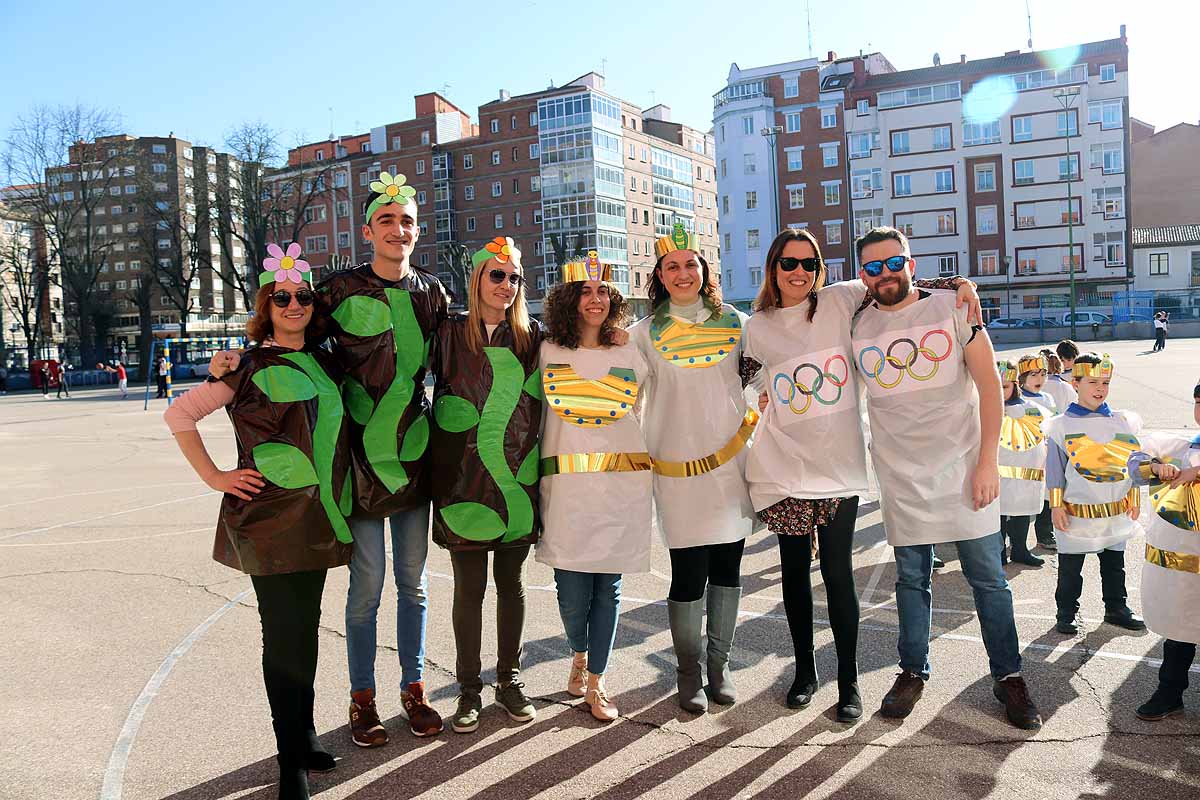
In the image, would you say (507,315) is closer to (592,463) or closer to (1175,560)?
(592,463)

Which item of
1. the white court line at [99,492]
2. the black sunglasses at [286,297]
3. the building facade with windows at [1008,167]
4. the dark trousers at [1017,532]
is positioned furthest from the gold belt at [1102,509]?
the building facade with windows at [1008,167]

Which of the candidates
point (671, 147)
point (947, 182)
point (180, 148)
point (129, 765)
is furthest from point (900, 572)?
point (180, 148)

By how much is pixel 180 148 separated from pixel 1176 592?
114 meters

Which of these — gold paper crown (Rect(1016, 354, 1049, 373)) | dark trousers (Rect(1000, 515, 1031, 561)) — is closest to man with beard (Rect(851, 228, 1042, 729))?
dark trousers (Rect(1000, 515, 1031, 561))

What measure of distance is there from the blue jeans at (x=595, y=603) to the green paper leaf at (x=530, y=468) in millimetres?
474

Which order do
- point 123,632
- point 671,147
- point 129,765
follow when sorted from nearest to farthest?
point 129,765 → point 123,632 → point 671,147

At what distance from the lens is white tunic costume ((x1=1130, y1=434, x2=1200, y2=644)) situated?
3955 millimetres

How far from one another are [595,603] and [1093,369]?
313cm

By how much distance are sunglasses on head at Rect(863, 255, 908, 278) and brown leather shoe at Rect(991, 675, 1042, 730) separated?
199cm

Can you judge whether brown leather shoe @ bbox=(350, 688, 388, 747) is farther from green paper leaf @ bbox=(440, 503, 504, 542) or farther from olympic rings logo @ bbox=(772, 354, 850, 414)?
olympic rings logo @ bbox=(772, 354, 850, 414)

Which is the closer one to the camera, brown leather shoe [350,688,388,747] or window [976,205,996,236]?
brown leather shoe [350,688,388,747]

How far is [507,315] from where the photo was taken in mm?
4332

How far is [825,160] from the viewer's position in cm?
6525

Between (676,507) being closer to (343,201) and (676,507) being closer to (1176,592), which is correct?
(1176,592)
